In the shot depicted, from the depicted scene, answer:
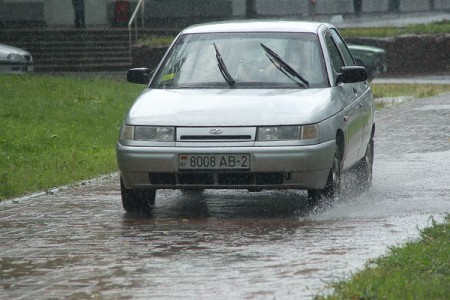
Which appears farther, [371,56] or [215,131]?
[371,56]

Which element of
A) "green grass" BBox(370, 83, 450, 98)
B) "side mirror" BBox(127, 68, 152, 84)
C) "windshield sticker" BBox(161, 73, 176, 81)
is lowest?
"green grass" BBox(370, 83, 450, 98)

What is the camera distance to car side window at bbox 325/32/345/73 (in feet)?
40.7

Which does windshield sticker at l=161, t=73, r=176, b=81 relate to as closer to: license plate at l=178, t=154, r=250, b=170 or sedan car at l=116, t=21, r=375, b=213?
sedan car at l=116, t=21, r=375, b=213

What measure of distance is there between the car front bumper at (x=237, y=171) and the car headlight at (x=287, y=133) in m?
0.09

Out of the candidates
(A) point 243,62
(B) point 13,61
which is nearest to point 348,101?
(A) point 243,62

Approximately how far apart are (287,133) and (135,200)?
147 centimetres

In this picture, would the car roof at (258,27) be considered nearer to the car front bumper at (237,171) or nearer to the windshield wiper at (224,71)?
the windshield wiper at (224,71)

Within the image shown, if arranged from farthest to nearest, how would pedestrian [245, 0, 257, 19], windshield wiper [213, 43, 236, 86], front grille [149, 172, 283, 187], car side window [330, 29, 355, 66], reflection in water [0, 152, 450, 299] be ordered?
pedestrian [245, 0, 257, 19], car side window [330, 29, 355, 66], windshield wiper [213, 43, 236, 86], front grille [149, 172, 283, 187], reflection in water [0, 152, 450, 299]

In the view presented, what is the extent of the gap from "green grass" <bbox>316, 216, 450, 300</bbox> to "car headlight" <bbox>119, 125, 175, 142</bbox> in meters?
2.49

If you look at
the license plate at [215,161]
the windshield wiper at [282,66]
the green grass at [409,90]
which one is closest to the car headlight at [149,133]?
the license plate at [215,161]

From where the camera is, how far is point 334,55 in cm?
1262

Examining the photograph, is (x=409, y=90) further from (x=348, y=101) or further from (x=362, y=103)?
(x=348, y=101)

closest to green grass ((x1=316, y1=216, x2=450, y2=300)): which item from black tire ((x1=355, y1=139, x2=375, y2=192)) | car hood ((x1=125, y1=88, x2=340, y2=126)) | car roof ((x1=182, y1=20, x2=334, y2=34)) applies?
car hood ((x1=125, y1=88, x2=340, y2=126))

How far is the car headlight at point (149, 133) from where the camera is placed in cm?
1080
